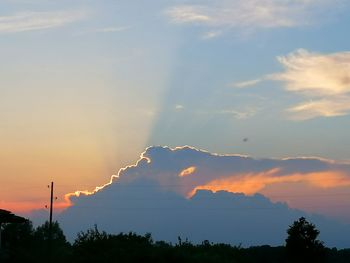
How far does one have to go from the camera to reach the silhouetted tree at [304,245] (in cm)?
6788

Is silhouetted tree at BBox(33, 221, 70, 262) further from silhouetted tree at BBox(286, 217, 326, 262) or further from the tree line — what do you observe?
silhouetted tree at BBox(286, 217, 326, 262)

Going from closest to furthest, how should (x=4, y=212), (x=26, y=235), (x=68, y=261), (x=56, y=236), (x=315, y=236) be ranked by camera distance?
(x=4, y=212)
(x=68, y=261)
(x=315, y=236)
(x=26, y=235)
(x=56, y=236)

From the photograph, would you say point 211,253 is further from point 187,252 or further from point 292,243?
point 292,243

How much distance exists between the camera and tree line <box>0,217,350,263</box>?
53.4 meters

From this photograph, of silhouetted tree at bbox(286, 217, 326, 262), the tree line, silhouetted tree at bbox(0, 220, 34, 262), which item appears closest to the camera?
the tree line

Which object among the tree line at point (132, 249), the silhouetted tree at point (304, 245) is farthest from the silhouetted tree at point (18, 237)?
the silhouetted tree at point (304, 245)

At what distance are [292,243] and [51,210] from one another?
24111mm

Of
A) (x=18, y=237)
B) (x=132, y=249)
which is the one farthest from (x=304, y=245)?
(x=18, y=237)

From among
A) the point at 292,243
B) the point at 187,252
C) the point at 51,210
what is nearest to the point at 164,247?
the point at 187,252

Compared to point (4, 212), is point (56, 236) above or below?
above

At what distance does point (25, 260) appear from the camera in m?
70.9

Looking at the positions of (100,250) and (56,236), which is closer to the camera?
(100,250)

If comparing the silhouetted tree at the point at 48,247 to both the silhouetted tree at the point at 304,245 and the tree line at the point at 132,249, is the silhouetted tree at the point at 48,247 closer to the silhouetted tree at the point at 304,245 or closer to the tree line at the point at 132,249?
the tree line at the point at 132,249

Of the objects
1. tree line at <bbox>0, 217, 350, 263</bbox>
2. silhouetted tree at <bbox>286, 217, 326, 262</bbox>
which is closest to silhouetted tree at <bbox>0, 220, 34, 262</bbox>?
tree line at <bbox>0, 217, 350, 263</bbox>
